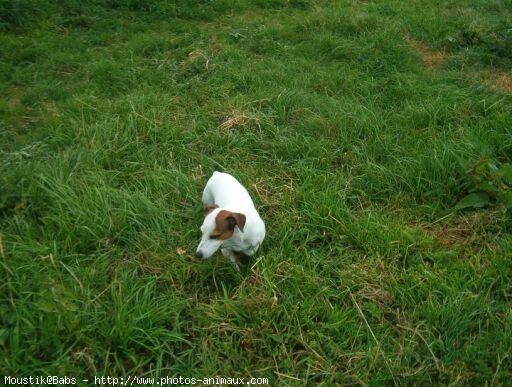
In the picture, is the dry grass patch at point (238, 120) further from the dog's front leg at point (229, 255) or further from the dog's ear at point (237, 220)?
the dog's ear at point (237, 220)

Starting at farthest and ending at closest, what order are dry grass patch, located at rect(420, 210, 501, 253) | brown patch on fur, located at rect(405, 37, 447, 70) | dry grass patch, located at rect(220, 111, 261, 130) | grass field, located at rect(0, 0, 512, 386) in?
brown patch on fur, located at rect(405, 37, 447, 70), dry grass patch, located at rect(220, 111, 261, 130), dry grass patch, located at rect(420, 210, 501, 253), grass field, located at rect(0, 0, 512, 386)

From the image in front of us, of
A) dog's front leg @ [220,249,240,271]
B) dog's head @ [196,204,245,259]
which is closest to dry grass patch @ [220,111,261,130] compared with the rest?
dog's front leg @ [220,249,240,271]

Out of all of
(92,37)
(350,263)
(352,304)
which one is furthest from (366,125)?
(92,37)

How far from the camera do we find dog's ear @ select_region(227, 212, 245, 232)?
2549 mm

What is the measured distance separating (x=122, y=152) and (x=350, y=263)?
207 centimetres

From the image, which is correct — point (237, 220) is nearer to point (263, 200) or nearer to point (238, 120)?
point (263, 200)

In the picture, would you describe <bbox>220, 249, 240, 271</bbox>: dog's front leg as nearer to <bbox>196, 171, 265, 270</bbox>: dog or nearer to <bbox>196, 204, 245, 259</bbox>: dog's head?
<bbox>196, 171, 265, 270</bbox>: dog

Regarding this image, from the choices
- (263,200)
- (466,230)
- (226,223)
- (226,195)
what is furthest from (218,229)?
(466,230)

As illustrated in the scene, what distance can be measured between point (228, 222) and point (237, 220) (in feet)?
0.17

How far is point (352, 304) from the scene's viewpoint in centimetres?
265

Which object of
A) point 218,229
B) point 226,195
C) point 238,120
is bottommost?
point 238,120

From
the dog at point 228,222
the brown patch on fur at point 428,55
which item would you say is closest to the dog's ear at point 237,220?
the dog at point 228,222

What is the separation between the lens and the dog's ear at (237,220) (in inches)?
100

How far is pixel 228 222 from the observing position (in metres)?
2.56
